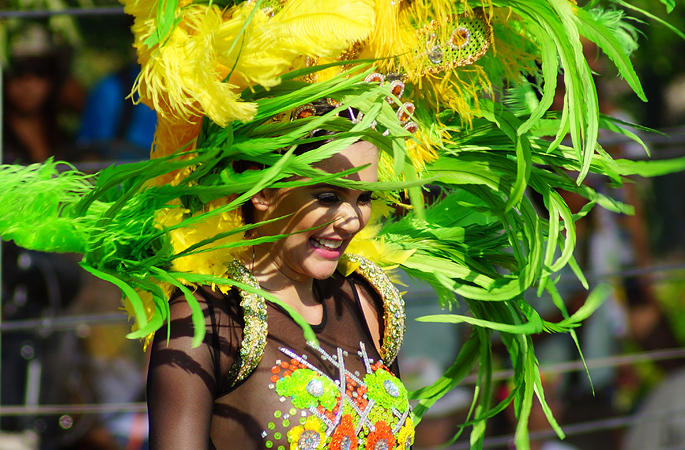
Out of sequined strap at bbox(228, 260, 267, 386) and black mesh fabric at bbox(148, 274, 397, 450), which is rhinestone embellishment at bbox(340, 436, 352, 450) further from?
sequined strap at bbox(228, 260, 267, 386)

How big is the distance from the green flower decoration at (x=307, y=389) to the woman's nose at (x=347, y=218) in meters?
0.25

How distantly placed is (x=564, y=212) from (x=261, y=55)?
614 mm

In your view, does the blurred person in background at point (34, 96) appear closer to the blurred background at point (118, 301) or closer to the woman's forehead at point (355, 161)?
the blurred background at point (118, 301)

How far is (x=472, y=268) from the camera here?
156cm

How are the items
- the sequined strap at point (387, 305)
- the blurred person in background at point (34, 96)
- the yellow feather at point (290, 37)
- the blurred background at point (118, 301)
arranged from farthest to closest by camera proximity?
the blurred person in background at point (34, 96)
the blurred background at point (118, 301)
the sequined strap at point (387, 305)
the yellow feather at point (290, 37)

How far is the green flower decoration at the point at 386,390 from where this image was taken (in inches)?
52.9

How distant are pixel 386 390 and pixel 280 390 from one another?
21 cm

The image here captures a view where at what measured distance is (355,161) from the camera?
4.14 ft

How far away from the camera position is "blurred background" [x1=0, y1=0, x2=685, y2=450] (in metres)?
2.59

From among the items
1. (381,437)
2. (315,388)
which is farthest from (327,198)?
(381,437)

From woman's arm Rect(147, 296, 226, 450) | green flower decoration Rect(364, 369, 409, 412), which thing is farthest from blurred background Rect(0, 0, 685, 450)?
woman's arm Rect(147, 296, 226, 450)

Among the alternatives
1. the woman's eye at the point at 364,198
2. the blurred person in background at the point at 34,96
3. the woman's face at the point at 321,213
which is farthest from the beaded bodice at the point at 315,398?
the blurred person in background at the point at 34,96

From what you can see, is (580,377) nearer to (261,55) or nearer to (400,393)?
(400,393)

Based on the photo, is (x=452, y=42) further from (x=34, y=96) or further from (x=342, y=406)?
(x=34, y=96)
